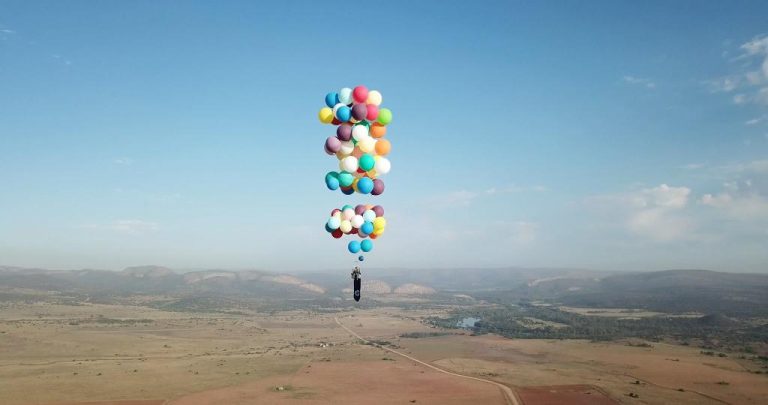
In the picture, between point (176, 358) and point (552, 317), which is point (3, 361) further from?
point (552, 317)

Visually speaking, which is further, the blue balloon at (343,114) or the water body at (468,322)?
the water body at (468,322)

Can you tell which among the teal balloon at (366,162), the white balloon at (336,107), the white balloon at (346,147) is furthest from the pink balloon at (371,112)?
the teal balloon at (366,162)

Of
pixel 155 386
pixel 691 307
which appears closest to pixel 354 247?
pixel 155 386

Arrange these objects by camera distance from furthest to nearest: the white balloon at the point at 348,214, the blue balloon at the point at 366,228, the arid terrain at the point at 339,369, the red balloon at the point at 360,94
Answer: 1. the arid terrain at the point at 339,369
2. the white balloon at the point at 348,214
3. the blue balloon at the point at 366,228
4. the red balloon at the point at 360,94

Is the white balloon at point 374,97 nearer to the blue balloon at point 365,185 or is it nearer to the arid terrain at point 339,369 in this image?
the blue balloon at point 365,185

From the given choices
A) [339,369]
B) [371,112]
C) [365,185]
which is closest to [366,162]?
[365,185]

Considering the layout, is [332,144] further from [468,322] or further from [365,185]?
[468,322]

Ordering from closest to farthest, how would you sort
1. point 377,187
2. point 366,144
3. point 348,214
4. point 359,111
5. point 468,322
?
point 359,111 < point 366,144 < point 377,187 < point 348,214 < point 468,322
